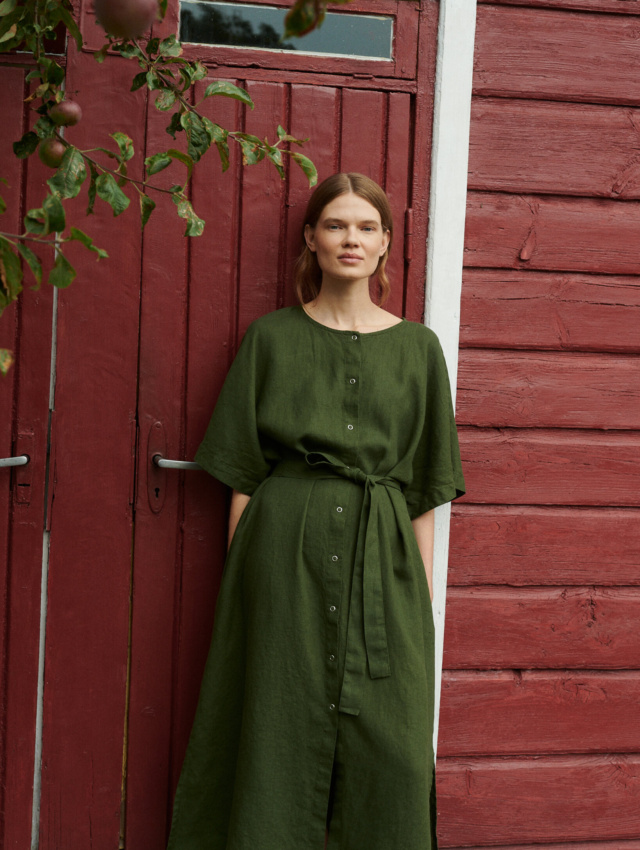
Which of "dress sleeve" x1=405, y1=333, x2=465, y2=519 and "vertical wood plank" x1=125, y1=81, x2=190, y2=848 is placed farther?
"vertical wood plank" x1=125, y1=81, x2=190, y2=848

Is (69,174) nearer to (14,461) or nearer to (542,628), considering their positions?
(14,461)

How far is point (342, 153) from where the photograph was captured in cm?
210

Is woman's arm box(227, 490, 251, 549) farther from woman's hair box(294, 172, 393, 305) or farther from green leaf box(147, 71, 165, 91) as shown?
green leaf box(147, 71, 165, 91)

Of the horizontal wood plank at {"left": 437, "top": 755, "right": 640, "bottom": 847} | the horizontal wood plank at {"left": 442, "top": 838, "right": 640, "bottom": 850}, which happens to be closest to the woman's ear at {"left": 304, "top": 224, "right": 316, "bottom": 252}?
the horizontal wood plank at {"left": 437, "top": 755, "right": 640, "bottom": 847}

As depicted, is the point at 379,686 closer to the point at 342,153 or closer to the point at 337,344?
the point at 337,344

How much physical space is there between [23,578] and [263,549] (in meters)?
0.69

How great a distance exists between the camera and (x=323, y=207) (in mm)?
1908

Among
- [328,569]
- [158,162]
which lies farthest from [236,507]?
[158,162]

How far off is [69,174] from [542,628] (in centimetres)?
168

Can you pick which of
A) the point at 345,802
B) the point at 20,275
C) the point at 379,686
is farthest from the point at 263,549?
the point at 20,275

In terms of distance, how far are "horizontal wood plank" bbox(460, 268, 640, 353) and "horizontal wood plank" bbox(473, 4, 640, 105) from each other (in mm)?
498

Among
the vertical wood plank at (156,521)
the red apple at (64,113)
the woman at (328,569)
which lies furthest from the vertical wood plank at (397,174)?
the red apple at (64,113)

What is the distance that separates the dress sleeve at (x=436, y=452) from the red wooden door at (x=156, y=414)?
447 mm

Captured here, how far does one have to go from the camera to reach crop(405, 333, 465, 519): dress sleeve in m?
1.92
